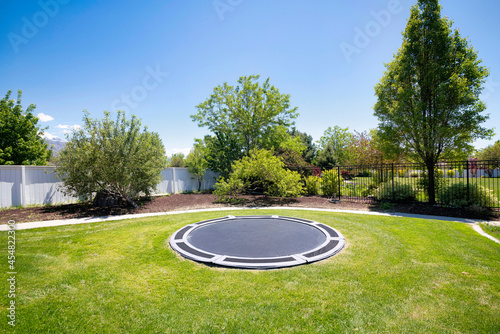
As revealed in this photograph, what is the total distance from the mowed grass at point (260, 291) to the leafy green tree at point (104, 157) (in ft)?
14.2

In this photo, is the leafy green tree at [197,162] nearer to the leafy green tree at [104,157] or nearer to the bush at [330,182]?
the leafy green tree at [104,157]

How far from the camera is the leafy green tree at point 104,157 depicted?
8328 millimetres

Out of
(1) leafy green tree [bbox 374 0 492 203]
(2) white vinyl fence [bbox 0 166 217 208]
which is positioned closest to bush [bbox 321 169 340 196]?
(1) leafy green tree [bbox 374 0 492 203]

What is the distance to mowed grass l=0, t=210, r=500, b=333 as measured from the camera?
2252 millimetres

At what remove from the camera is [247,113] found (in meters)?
18.9

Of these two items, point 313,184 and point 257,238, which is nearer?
point 257,238

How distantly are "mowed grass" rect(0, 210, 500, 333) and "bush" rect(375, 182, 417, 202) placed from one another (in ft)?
17.8

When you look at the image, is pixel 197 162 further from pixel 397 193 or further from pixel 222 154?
pixel 397 193

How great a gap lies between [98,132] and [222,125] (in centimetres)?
1159

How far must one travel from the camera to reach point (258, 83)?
18.7m

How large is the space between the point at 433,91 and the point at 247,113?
41.4ft

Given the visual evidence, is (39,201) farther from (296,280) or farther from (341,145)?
(341,145)

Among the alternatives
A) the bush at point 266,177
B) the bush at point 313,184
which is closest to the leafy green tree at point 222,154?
the bush at point 266,177

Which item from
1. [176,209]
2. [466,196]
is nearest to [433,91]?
[466,196]
